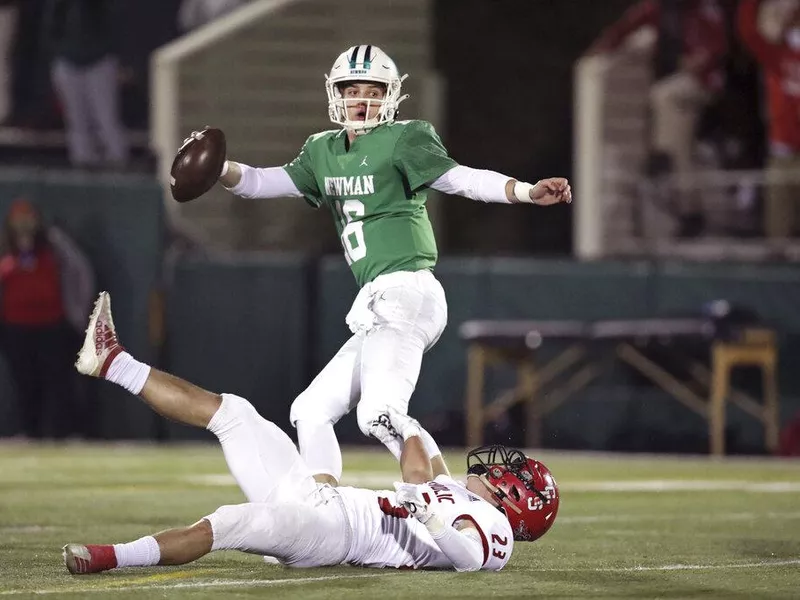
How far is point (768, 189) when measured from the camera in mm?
15164

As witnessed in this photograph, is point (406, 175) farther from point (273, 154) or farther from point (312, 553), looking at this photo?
point (273, 154)

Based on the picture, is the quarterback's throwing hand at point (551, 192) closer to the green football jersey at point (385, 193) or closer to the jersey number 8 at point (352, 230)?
the green football jersey at point (385, 193)

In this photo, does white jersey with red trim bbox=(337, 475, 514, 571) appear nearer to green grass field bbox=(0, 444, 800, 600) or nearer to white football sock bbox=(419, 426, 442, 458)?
green grass field bbox=(0, 444, 800, 600)

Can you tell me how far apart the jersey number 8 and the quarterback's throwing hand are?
89cm

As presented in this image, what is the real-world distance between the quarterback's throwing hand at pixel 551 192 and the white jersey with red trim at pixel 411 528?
1.07m

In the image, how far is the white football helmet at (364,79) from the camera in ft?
22.9

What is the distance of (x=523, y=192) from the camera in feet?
21.3

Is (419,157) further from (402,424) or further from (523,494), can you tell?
(523,494)

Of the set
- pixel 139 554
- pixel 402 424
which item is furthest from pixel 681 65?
pixel 139 554

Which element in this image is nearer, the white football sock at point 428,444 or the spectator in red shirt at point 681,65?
the white football sock at point 428,444

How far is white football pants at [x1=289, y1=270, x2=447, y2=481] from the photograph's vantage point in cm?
670

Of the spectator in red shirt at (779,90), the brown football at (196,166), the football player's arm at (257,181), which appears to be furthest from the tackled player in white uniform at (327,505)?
the spectator in red shirt at (779,90)

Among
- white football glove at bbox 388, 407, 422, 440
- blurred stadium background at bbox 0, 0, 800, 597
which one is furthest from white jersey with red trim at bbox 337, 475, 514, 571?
blurred stadium background at bbox 0, 0, 800, 597

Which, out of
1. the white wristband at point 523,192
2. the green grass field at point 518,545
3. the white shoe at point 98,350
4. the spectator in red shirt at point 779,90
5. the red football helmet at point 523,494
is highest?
the spectator in red shirt at point 779,90
